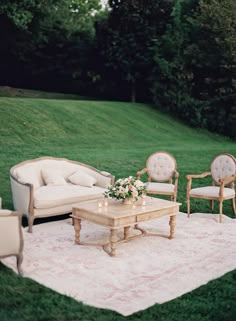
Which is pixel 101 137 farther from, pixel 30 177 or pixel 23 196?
pixel 23 196

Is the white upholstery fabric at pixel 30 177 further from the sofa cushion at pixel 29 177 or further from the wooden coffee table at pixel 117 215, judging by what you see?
the wooden coffee table at pixel 117 215

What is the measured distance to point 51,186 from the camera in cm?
725

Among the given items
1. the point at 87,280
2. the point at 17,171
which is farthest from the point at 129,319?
the point at 17,171

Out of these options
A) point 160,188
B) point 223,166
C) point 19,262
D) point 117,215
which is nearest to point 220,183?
point 223,166

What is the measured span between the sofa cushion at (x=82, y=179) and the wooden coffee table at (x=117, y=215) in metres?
1.24

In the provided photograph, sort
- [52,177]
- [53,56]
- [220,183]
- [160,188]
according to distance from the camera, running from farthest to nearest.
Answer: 1. [53,56]
2. [160,188]
3. [52,177]
4. [220,183]

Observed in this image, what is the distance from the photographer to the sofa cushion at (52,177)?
24.2 feet

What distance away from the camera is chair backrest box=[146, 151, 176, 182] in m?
8.34

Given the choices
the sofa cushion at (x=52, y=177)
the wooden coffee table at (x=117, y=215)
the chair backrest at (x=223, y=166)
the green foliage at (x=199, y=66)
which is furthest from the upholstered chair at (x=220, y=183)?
the green foliage at (x=199, y=66)

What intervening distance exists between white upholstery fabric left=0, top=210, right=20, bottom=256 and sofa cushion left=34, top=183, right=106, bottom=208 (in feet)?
5.56

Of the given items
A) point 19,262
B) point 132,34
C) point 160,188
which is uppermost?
point 132,34

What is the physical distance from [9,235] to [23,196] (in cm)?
183

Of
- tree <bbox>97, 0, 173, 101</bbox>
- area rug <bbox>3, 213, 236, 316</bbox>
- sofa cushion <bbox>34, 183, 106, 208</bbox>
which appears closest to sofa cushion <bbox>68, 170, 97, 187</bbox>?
sofa cushion <bbox>34, 183, 106, 208</bbox>

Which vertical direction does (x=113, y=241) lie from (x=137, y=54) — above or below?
A: below
